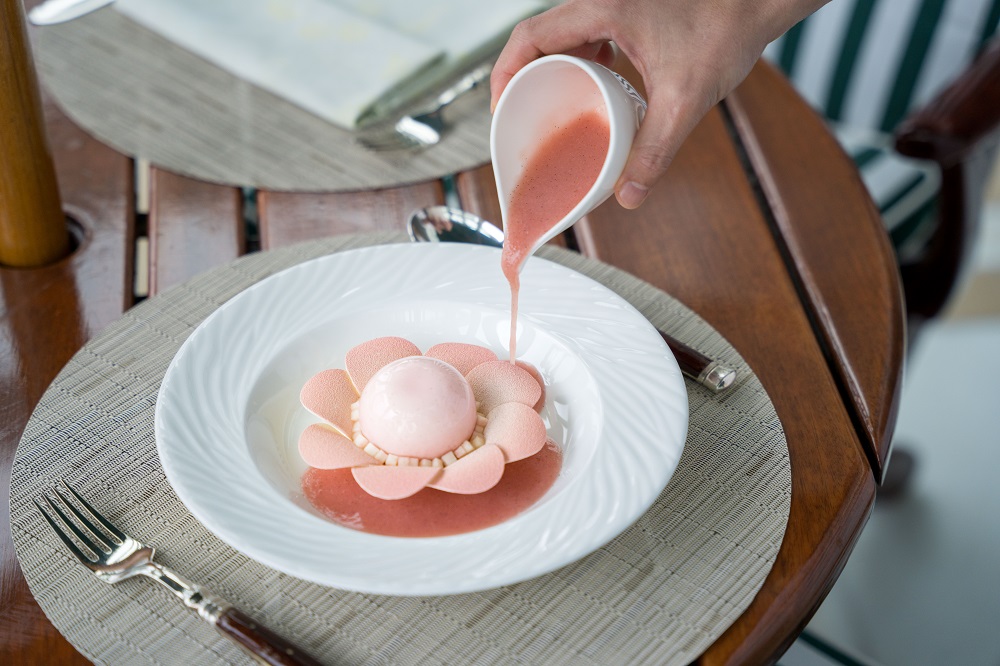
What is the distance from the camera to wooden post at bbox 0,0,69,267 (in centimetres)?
77

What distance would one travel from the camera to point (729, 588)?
24.5 inches

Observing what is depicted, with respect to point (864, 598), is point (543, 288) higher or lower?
higher

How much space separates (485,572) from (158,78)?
0.83m

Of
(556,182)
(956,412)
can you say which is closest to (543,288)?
(556,182)

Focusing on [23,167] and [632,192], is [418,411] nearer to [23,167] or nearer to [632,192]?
[632,192]

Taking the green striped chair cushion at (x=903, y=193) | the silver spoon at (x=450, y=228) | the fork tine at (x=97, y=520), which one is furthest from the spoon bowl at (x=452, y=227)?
the green striped chair cushion at (x=903, y=193)

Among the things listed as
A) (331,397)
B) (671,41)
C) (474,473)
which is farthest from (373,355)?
(671,41)

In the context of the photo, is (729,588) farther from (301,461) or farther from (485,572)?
(301,461)

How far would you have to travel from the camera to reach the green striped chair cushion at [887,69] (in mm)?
1563

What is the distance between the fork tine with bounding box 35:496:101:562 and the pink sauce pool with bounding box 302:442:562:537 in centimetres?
15

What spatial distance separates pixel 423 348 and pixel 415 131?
0.36 m

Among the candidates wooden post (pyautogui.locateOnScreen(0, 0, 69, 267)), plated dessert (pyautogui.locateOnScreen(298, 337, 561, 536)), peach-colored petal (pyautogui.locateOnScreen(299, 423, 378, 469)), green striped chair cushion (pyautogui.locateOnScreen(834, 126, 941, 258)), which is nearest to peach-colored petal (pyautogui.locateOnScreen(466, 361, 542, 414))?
plated dessert (pyautogui.locateOnScreen(298, 337, 561, 536))

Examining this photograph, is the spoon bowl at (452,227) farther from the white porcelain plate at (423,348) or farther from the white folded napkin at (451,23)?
the white folded napkin at (451,23)

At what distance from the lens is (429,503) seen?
25.4 inches
